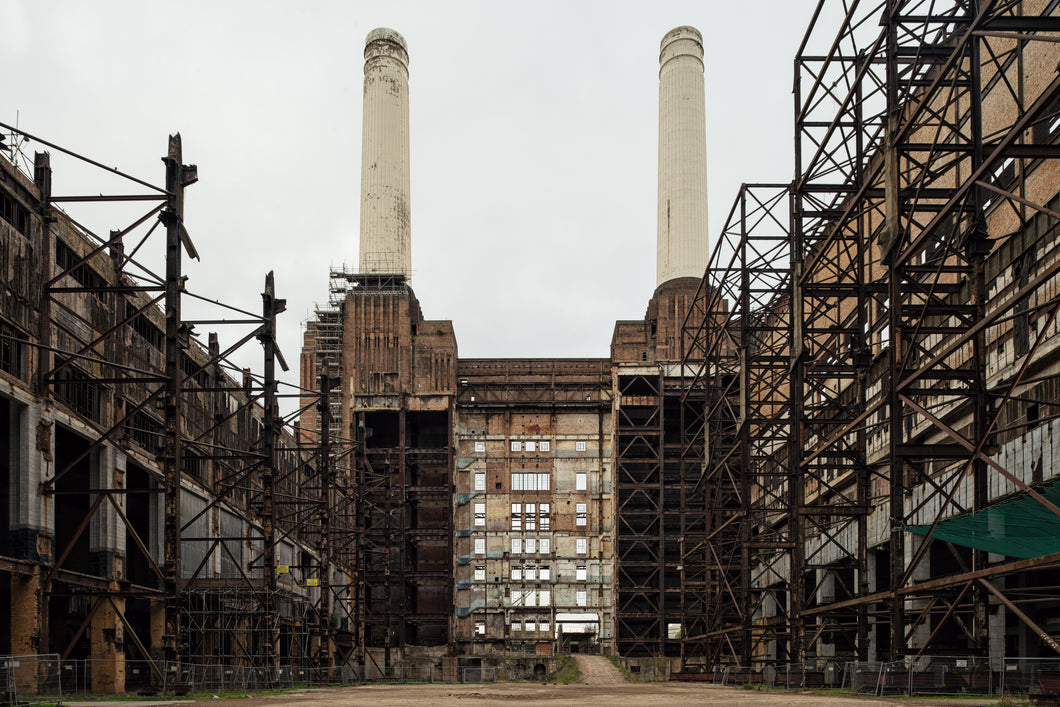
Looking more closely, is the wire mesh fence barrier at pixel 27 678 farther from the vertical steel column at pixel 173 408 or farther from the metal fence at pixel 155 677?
the vertical steel column at pixel 173 408

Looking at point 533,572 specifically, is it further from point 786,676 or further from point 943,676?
point 943,676

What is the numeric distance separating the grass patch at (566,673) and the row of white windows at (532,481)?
509 inches

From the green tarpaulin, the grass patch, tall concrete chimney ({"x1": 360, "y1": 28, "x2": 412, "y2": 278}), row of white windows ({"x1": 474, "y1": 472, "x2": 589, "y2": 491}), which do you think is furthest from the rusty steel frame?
tall concrete chimney ({"x1": 360, "y1": 28, "x2": 412, "y2": 278})

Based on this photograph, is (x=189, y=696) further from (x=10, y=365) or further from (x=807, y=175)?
(x=807, y=175)

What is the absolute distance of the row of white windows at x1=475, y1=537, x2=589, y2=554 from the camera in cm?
7688

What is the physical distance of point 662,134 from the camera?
82.2 m

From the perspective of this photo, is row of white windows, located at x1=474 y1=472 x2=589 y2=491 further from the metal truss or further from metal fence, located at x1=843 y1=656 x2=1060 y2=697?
metal fence, located at x1=843 y1=656 x2=1060 y2=697

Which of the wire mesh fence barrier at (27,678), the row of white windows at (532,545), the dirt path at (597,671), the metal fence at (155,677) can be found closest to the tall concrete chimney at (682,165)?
the row of white windows at (532,545)

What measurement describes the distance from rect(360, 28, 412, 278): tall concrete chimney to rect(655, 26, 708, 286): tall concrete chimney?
1819 cm

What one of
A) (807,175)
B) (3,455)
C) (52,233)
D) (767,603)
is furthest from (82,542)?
(767,603)

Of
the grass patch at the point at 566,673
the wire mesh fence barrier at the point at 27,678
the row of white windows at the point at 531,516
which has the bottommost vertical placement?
the grass patch at the point at 566,673

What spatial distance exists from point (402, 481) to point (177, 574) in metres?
42.0

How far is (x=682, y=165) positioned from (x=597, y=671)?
36059 millimetres

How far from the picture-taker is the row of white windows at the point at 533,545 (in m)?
76.9
